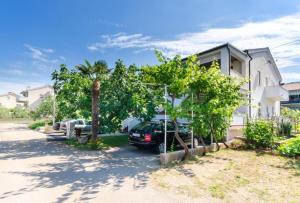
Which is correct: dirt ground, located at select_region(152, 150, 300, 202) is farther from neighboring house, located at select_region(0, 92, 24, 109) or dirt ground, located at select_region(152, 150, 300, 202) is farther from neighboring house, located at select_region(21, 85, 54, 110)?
neighboring house, located at select_region(0, 92, 24, 109)

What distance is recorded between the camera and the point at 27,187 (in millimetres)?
5547

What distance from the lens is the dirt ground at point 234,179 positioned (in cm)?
516

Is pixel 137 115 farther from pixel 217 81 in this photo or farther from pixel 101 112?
pixel 217 81

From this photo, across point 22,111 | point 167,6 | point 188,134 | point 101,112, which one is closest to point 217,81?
point 188,134

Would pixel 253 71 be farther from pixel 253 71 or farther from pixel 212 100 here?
pixel 212 100

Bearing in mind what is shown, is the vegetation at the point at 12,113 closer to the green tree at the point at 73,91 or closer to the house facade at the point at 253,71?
the green tree at the point at 73,91

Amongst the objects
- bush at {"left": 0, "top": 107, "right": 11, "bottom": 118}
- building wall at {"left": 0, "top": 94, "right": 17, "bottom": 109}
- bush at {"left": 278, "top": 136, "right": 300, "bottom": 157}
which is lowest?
bush at {"left": 278, "top": 136, "right": 300, "bottom": 157}

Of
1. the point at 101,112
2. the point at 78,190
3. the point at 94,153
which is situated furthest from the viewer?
the point at 101,112

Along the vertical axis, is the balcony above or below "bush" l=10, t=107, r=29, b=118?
above

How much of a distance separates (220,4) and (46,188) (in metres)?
11.1

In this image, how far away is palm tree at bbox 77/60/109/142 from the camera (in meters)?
11.8

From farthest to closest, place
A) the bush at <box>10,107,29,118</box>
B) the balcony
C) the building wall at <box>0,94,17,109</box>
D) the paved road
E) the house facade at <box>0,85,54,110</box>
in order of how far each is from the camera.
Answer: the building wall at <box>0,94,17,109</box> < the house facade at <box>0,85,54,110</box> < the bush at <box>10,107,29,118</box> < the balcony < the paved road

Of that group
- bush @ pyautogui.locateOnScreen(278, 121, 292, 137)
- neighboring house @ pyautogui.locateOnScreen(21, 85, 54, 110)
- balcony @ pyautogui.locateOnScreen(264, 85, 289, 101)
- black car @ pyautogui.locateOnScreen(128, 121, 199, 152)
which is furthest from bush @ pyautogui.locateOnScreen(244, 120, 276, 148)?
neighboring house @ pyautogui.locateOnScreen(21, 85, 54, 110)

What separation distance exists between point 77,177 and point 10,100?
71.4 meters
